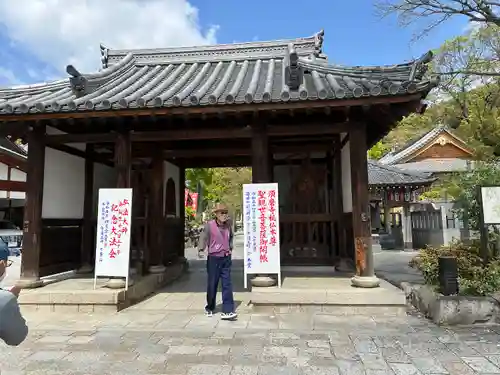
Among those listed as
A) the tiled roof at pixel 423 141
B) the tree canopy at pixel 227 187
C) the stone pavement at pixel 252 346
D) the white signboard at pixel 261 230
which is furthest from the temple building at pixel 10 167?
the tiled roof at pixel 423 141

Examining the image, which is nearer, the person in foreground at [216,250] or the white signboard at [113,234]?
the person in foreground at [216,250]

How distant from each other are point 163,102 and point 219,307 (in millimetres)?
3800

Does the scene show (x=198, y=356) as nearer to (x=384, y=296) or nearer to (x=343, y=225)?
(x=384, y=296)

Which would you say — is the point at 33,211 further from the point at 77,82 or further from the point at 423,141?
the point at 423,141

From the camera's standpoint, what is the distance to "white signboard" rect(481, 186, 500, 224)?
6.19 meters

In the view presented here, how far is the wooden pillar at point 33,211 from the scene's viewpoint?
23.4ft

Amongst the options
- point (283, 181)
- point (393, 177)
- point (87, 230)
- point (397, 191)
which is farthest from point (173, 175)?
point (397, 191)

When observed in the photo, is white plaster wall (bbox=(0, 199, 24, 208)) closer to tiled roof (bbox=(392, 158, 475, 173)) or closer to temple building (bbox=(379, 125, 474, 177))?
temple building (bbox=(379, 125, 474, 177))

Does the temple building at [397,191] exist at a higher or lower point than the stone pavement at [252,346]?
higher

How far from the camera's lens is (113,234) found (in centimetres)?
683

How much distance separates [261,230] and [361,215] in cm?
183

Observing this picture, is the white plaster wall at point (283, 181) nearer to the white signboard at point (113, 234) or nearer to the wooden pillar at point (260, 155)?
the wooden pillar at point (260, 155)


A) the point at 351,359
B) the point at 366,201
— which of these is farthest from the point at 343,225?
the point at 351,359

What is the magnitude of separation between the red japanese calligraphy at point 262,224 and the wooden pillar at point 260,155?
387 millimetres
